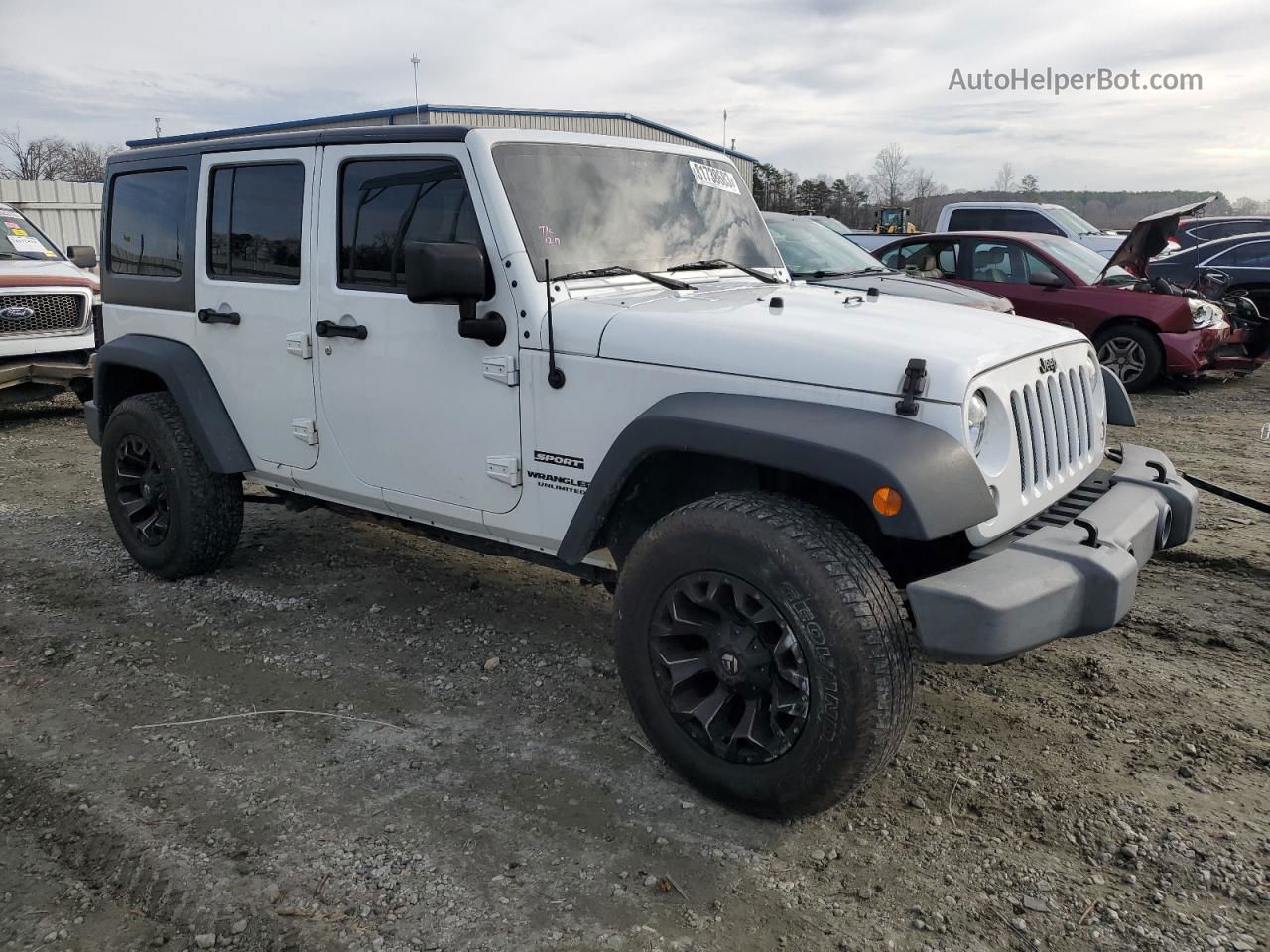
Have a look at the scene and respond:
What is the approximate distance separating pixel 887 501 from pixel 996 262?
8495mm

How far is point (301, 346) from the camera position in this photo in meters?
4.04

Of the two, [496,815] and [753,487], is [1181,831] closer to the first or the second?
[753,487]

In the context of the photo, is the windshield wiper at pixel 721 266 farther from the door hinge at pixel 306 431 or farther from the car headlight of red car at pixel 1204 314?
the car headlight of red car at pixel 1204 314

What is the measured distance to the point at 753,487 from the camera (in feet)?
10.3

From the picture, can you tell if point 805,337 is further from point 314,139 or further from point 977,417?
point 314,139

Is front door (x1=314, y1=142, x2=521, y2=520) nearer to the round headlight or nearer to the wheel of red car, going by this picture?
the round headlight

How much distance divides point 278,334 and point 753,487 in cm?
222

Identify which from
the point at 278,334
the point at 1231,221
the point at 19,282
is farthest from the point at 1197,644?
the point at 1231,221

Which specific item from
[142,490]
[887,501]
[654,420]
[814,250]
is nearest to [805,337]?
[654,420]

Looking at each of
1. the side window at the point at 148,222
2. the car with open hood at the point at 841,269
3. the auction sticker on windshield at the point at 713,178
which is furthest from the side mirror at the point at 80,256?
the auction sticker on windshield at the point at 713,178

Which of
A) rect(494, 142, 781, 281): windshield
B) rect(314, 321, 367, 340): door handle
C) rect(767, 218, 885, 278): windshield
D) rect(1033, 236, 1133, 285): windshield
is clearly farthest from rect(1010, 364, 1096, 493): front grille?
rect(1033, 236, 1133, 285): windshield

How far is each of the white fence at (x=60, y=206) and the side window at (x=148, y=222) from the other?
1620cm

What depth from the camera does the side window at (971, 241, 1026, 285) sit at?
10023mm

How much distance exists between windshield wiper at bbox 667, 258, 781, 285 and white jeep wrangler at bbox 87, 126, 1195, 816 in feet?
0.07
